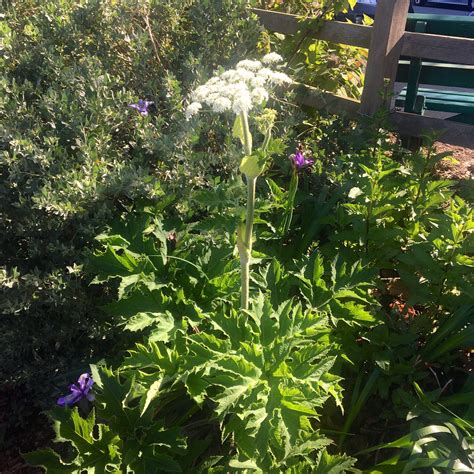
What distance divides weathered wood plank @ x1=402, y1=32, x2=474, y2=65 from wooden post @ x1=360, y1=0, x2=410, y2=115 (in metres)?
0.07

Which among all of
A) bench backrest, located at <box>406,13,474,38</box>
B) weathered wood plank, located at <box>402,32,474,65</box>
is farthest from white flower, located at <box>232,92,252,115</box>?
bench backrest, located at <box>406,13,474,38</box>

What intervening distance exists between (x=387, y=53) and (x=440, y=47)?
33 centimetres

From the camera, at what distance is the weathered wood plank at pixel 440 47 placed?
3.24 meters

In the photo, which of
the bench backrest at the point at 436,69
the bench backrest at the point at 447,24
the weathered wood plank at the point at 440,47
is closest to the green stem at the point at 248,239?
the weathered wood plank at the point at 440,47

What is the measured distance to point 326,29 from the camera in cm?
371

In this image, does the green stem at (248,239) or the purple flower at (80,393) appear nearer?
the green stem at (248,239)

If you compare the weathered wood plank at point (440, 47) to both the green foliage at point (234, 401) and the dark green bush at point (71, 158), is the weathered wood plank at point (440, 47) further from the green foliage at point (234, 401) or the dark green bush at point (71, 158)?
the green foliage at point (234, 401)

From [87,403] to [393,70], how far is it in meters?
2.83

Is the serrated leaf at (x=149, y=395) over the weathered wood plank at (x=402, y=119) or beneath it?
beneath

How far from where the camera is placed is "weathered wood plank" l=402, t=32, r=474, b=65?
128 inches

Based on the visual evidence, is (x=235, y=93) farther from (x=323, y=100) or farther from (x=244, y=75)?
(x=323, y=100)

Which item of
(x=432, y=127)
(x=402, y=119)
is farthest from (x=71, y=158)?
A: (x=432, y=127)

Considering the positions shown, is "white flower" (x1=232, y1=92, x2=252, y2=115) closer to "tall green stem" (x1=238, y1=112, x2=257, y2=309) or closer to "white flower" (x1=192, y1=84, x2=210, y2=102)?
"tall green stem" (x1=238, y1=112, x2=257, y2=309)

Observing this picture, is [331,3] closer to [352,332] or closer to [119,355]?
[352,332]
